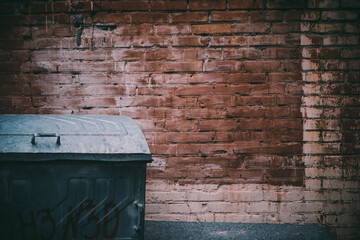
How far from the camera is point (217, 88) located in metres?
2.65

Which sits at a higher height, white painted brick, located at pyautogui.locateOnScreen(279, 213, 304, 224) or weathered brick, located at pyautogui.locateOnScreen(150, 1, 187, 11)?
weathered brick, located at pyautogui.locateOnScreen(150, 1, 187, 11)

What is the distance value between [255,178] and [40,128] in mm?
2075

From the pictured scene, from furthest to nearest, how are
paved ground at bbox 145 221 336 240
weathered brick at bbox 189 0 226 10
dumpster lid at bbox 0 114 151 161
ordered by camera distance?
weathered brick at bbox 189 0 226 10 → paved ground at bbox 145 221 336 240 → dumpster lid at bbox 0 114 151 161

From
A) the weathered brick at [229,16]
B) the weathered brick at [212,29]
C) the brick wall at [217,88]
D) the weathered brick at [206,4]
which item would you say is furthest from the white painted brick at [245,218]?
the weathered brick at [206,4]

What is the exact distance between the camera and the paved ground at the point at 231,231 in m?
2.52

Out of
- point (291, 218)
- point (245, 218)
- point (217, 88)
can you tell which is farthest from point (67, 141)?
point (291, 218)

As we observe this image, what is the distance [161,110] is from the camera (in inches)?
105

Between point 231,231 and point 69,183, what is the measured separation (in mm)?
1711

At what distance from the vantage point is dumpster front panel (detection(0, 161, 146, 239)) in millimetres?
1641

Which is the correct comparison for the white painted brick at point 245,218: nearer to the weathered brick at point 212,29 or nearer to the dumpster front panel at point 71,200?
the dumpster front panel at point 71,200

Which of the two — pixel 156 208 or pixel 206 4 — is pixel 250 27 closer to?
pixel 206 4

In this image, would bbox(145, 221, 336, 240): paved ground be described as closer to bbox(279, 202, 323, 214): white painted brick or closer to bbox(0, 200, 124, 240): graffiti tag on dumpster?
bbox(279, 202, 323, 214): white painted brick

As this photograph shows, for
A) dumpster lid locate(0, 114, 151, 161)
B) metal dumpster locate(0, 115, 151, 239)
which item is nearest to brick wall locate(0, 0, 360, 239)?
dumpster lid locate(0, 114, 151, 161)

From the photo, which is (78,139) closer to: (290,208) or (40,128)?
(40,128)
